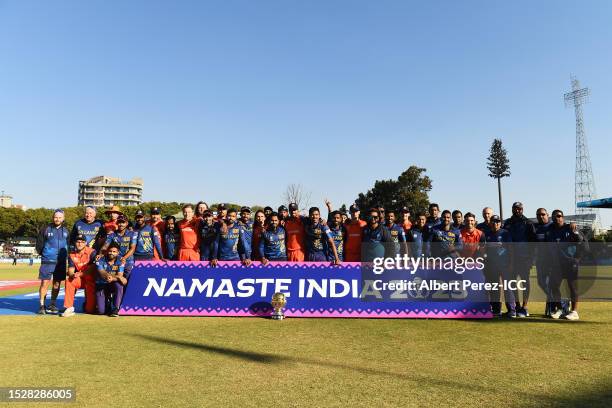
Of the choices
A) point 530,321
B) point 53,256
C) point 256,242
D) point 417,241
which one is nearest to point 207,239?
point 256,242

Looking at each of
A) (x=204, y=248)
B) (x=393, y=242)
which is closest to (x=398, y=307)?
(x=393, y=242)

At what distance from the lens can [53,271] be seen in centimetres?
915

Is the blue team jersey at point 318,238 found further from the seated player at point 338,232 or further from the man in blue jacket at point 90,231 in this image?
the man in blue jacket at point 90,231

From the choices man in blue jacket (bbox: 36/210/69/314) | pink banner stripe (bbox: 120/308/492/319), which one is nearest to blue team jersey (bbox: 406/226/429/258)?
pink banner stripe (bbox: 120/308/492/319)

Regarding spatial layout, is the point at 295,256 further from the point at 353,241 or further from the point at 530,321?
the point at 530,321

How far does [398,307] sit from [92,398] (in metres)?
6.07

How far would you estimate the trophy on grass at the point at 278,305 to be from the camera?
26.4 ft

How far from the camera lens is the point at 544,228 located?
8.70 metres

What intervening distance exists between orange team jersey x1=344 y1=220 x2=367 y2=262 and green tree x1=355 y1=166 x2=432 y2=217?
42.7 m

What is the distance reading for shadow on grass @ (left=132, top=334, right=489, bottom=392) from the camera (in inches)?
163

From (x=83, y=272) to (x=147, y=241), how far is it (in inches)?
62.1

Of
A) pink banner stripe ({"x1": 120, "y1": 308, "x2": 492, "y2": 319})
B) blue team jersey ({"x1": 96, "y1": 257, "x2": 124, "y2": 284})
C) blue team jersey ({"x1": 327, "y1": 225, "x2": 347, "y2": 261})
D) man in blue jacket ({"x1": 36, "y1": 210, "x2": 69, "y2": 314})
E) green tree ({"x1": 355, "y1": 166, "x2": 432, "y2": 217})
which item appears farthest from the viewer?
green tree ({"x1": 355, "y1": 166, "x2": 432, "y2": 217})

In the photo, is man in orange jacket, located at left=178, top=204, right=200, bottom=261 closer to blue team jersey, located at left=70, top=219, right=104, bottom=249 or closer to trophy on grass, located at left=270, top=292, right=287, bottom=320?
blue team jersey, located at left=70, top=219, right=104, bottom=249

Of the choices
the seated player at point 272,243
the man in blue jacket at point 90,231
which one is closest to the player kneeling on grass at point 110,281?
the man in blue jacket at point 90,231
